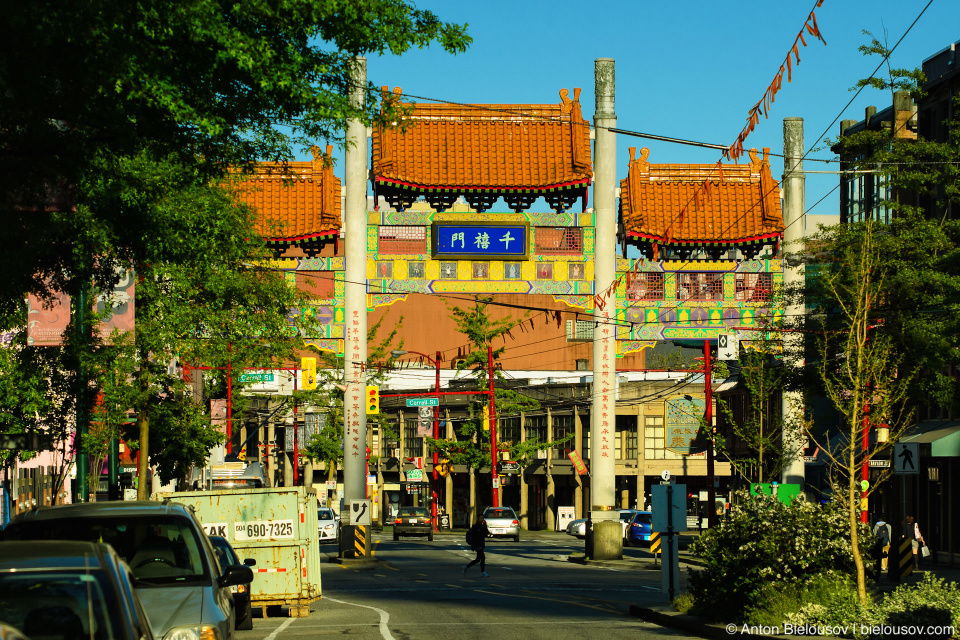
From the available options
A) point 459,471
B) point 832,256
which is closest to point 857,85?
point 832,256

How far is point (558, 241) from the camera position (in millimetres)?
36875

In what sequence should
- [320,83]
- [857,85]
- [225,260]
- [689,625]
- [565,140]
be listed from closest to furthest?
[320,83] < [689,625] < [857,85] < [225,260] < [565,140]

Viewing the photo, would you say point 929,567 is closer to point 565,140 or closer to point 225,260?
point 565,140

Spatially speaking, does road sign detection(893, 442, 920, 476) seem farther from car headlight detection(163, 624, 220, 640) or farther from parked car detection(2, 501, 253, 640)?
car headlight detection(163, 624, 220, 640)

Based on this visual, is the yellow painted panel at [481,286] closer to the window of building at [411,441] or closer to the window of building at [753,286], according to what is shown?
the window of building at [753,286]

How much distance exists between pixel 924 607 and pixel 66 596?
11.0 meters

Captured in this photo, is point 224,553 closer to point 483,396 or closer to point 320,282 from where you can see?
point 320,282

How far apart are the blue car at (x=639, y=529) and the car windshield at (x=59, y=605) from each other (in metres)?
46.1

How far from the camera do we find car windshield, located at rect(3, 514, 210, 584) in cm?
1188

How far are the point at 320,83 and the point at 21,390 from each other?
1269cm

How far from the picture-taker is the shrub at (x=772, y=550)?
712 inches

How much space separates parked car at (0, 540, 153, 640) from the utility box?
539 inches

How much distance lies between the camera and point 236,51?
1197 cm

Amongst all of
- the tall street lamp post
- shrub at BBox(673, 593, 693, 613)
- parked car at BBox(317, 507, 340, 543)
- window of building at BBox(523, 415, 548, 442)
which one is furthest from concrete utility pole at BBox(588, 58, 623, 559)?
window of building at BBox(523, 415, 548, 442)
